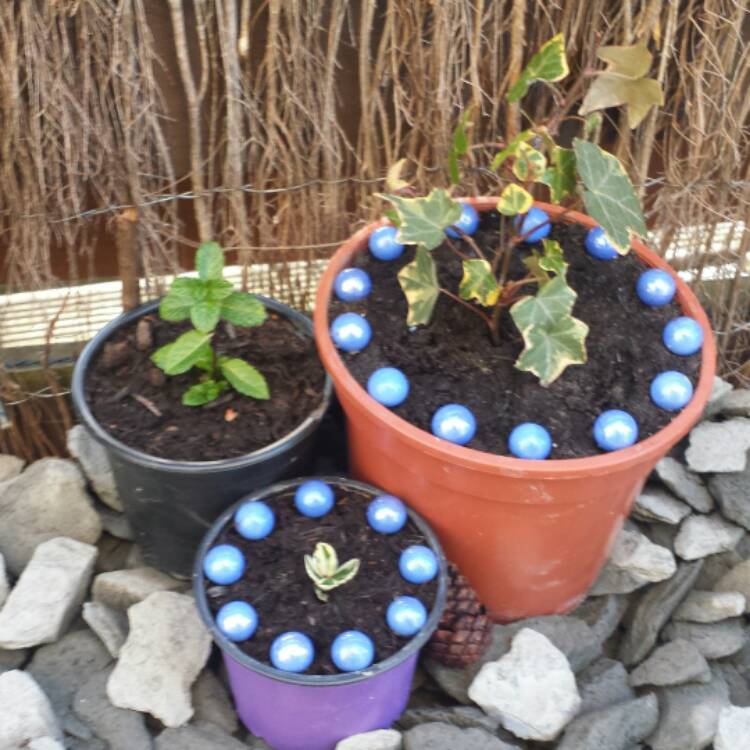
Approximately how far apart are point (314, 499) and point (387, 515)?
106 millimetres

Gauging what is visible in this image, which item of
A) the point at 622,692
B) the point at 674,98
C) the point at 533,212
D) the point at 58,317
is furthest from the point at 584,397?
the point at 58,317

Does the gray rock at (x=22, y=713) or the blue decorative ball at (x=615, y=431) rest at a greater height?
the blue decorative ball at (x=615, y=431)

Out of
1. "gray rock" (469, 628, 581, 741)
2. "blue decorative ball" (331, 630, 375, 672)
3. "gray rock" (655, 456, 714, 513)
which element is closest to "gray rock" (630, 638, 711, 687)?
"gray rock" (469, 628, 581, 741)

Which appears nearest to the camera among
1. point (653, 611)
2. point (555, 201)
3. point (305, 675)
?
point (305, 675)

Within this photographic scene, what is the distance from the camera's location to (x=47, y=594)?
58.8 inches

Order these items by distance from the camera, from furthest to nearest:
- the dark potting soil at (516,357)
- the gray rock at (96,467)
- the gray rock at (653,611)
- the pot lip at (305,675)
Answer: the gray rock at (96,467)
the gray rock at (653,611)
the dark potting soil at (516,357)
the pot lip at (305,675)

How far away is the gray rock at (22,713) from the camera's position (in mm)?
1330

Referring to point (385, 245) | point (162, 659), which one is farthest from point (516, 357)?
point (162, 659)

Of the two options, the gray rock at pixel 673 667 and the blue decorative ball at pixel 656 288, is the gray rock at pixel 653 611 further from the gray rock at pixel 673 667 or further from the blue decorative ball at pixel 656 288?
the blue decorative ball at pixel 656 288

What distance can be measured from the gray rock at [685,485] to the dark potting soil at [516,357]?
331 millimetres

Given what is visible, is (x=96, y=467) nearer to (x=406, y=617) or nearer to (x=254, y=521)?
(x=254, y=521)

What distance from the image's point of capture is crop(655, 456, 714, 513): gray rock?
5.41ft

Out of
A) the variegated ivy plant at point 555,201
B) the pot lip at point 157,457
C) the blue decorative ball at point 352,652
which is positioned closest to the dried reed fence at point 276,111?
the pot lip at point 157,457

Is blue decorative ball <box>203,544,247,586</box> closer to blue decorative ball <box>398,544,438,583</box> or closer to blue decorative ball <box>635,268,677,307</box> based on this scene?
blue decorative ball <box>398,544,438,583</box>
